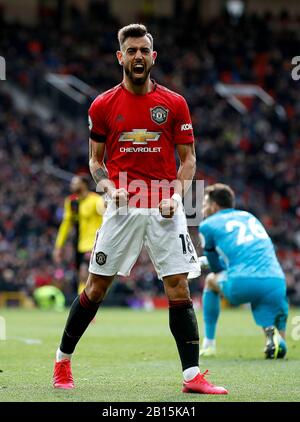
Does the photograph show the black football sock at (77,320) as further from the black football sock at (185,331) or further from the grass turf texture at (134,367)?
the black football sock at (185,331)

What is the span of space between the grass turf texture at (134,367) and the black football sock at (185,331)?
0.25m

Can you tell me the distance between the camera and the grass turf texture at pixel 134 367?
6.61 meters

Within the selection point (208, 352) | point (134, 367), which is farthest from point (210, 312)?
point (134, 367)

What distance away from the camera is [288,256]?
2731 cm

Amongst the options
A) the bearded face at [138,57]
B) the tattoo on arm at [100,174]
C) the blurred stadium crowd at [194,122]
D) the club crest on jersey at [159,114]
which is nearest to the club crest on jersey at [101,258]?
the tattoo on arm at [100,174]

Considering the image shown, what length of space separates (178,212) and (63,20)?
105ft

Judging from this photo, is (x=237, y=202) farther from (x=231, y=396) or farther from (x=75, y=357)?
(x=231, y=396)

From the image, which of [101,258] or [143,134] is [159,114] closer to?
[143,134]

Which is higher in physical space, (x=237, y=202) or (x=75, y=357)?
(x=237, y=202)

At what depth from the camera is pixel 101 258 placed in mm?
6988

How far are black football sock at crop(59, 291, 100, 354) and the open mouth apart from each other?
1629mm

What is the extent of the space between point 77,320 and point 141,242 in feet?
2.46
